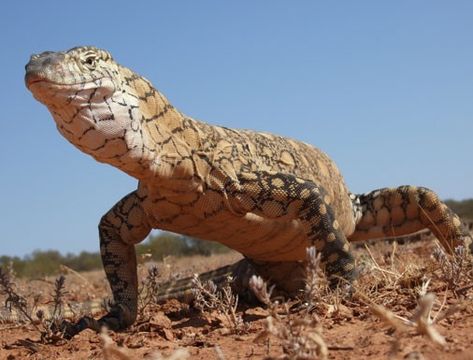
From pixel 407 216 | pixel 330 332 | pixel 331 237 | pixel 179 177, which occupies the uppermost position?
pixel 179 177

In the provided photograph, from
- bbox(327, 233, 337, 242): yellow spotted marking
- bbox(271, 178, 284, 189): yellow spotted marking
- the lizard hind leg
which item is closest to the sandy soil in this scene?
bbox(327, 233, 337, 242): yellow spotted marking

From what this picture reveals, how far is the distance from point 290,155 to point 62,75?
9.58ft

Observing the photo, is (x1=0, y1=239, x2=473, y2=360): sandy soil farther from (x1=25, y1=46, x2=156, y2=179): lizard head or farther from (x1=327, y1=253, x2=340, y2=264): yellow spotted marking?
(x1=25, y1=46, x2=156, y2=179): lizard head

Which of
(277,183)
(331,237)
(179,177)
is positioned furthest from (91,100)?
(331,237)

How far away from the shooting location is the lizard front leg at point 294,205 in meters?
5.58

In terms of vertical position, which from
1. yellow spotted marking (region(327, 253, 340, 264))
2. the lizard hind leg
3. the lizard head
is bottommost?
yellow spotted marking (region(327, 253, 340, 264))

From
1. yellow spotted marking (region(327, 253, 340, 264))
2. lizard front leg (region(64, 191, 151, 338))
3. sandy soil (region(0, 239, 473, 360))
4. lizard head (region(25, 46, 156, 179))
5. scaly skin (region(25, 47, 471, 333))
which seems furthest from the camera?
lizard front leg (region(64, 191, 151, 338))

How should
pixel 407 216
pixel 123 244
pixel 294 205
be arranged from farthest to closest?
pixel 407 216, pixel 123 244, pixel 294 205

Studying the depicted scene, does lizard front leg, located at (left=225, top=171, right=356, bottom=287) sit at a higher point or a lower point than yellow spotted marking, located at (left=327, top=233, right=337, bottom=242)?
higher

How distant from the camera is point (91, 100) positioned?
15.5 feet

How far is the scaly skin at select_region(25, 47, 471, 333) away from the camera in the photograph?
15.5 ft

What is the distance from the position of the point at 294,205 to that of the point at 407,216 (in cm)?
278

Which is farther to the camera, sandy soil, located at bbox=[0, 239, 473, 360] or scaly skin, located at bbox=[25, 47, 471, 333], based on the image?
scaly skin, located at bbox=[25, 47, 471, 333]

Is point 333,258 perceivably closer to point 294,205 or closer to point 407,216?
point 294,205
